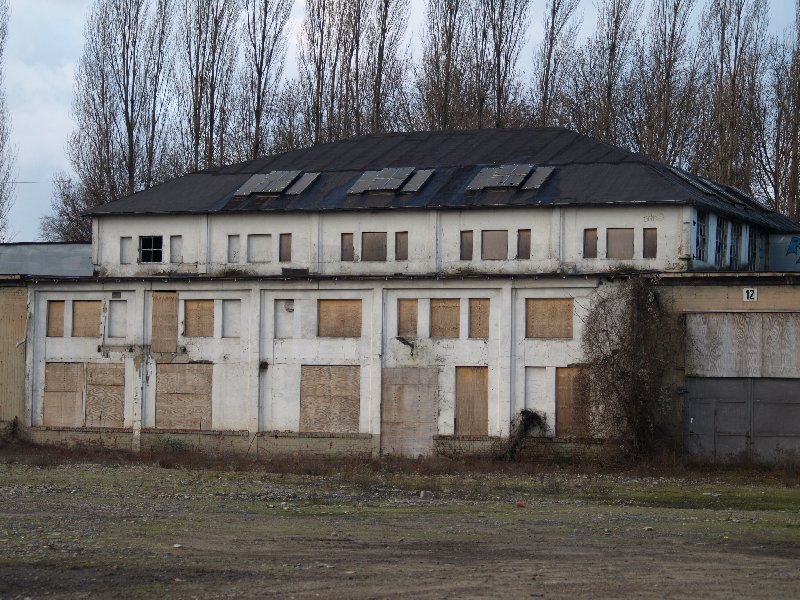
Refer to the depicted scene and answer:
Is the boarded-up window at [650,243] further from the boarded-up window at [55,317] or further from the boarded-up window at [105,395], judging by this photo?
the boarded-up window at [55,317]

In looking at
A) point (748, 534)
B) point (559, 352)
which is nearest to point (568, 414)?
point (559, 352)

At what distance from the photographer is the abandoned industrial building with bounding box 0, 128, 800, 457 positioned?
3503 centimetres

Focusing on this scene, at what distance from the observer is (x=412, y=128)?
62.3 meters

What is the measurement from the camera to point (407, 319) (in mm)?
38438

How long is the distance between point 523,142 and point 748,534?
2688 cm

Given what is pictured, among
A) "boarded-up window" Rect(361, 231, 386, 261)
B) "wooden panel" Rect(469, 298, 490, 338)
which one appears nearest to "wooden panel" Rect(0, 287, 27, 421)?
"boarded-up window" Rect(361, 231, 386, 261)

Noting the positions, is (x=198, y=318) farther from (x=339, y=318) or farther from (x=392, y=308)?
(x=392, y=308)

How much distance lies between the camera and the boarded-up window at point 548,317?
3691cm

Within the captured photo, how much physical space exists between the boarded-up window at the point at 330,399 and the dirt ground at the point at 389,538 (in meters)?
8.61

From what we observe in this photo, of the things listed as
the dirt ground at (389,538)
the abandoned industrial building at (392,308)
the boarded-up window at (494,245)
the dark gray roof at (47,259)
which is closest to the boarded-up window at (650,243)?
the abandoned industrial building at (392,308)

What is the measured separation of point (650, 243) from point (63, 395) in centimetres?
1950

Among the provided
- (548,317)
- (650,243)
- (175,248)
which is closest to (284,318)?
(175,248)

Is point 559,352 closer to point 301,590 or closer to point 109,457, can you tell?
point 109,457

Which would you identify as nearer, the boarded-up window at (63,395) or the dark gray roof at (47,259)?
the boarded-up window at (63,395)
